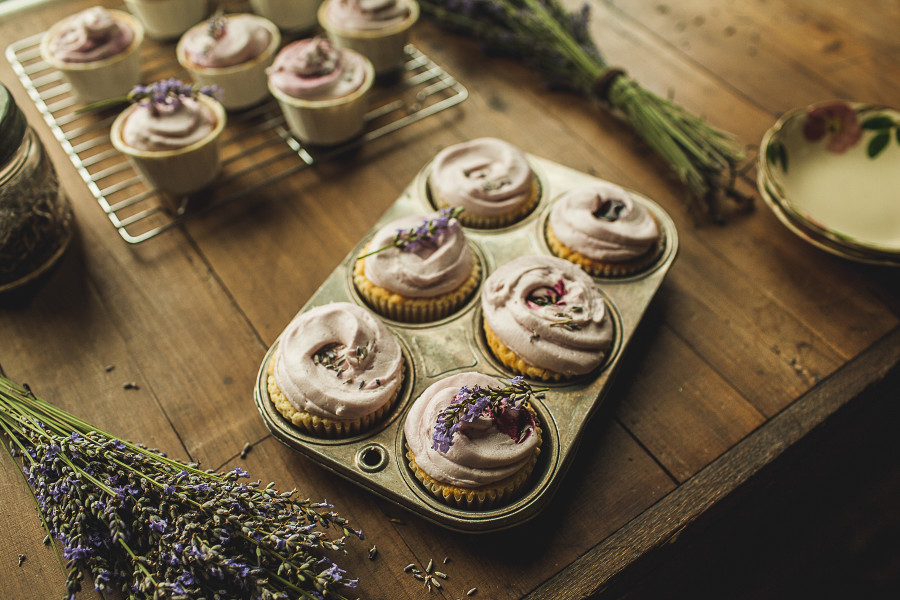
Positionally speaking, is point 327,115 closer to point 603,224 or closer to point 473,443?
point 603,224

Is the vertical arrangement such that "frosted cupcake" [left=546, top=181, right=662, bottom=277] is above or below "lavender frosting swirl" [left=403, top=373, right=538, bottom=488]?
above

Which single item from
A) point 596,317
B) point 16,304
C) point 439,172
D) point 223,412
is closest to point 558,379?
point 596,317

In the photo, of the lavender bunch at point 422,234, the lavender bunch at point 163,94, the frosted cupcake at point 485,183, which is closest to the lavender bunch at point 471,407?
the lavender bunch at point 422,234

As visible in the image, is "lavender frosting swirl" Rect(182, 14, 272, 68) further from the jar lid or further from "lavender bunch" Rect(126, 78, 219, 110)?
the jar lid

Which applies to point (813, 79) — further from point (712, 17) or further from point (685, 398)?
point (685, 398)

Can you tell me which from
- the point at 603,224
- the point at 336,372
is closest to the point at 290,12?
the point at 603,224

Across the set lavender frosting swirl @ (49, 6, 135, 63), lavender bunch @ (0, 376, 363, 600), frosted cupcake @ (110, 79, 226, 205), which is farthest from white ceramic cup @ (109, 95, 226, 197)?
lavender bunch @ (0, 376, 363, 600)
